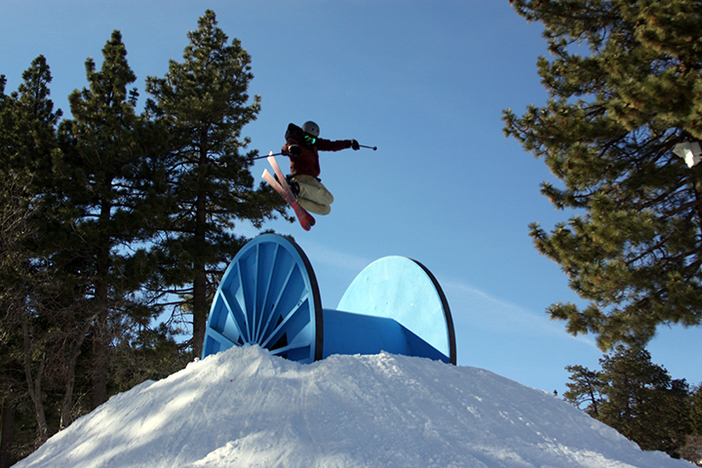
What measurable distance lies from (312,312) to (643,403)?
28415 mm

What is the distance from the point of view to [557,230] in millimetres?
11297

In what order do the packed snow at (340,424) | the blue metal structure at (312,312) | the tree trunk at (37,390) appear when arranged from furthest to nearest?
the tree trunk at (37,390)
the blue metal structure at (312,312)
the packed snow at (340,424)

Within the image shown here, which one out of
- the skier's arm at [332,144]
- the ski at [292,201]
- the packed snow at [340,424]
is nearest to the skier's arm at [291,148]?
the ski at [292,201]

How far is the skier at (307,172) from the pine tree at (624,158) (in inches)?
229

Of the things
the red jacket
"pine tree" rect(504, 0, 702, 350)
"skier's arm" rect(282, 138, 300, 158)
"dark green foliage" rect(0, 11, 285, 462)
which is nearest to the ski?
the red jacket

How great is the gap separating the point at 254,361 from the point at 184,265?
1102 cm

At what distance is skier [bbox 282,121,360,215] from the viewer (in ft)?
27.7

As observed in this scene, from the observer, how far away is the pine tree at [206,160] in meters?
18.3

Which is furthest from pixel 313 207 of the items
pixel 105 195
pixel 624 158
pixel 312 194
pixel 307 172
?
pixel 105 195

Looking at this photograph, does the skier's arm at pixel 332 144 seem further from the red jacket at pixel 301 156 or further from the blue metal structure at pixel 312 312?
the blue metal structure at pixel 312 312

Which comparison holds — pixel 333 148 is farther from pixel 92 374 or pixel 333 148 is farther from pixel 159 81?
pixel 159 81

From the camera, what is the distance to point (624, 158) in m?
12.4

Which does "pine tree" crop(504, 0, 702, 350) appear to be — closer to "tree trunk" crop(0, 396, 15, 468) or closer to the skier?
the skier

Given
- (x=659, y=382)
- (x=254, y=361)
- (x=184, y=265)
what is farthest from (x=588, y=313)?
(x=659, y=382)
